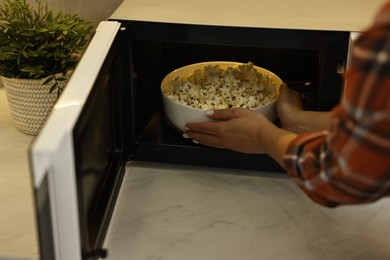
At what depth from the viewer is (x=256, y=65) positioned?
1559mm

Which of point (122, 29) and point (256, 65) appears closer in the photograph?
point (122, 29)

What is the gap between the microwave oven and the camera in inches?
33.5

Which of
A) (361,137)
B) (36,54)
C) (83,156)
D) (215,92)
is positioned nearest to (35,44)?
(36,54)

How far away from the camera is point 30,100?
1.38m

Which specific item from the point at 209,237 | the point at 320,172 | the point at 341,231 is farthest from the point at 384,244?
the point at 320,172

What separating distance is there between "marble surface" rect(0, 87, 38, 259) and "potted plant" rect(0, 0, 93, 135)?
0.09 metres

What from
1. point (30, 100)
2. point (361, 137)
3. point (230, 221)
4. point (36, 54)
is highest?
point (361, 137)

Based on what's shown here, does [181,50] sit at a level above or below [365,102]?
below

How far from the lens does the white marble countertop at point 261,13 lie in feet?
4.03

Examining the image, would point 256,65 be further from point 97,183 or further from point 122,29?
point 97,183

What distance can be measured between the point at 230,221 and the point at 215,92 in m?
0.27

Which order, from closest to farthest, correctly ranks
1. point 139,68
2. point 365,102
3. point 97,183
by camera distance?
point 365,102, point 97,183, point 139,68

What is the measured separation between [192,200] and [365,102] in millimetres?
601

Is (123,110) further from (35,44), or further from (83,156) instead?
(83,156)
